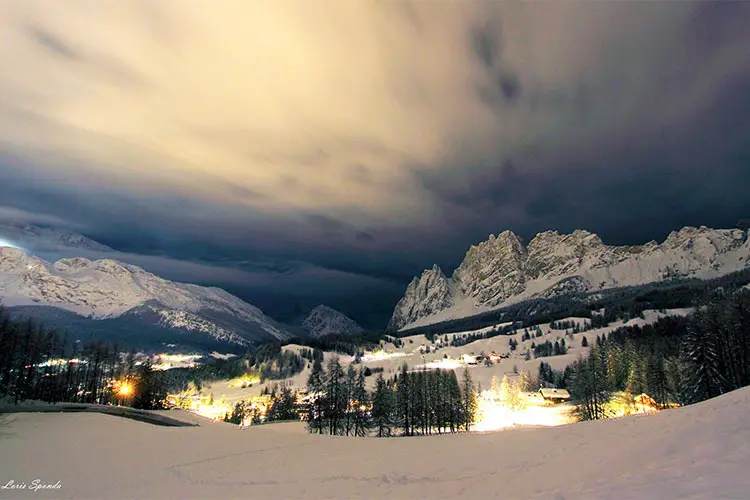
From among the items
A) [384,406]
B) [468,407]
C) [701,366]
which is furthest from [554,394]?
[384,406]

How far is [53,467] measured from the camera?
24.7 m

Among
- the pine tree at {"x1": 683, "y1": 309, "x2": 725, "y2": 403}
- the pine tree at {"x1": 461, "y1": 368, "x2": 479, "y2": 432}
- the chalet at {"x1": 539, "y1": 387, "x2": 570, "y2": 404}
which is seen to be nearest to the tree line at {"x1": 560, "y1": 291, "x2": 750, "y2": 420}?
the pine tree at {"x1": 683, "y1": 309, "x2": 725, "y2": 403}

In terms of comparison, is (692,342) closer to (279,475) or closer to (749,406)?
(749,406)

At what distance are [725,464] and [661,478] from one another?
2.04 m

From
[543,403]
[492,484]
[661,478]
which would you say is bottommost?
[543,403]

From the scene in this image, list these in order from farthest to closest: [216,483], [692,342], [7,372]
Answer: [7,372]
[692,342]
[216,483]

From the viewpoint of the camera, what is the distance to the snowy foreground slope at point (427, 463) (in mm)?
13953

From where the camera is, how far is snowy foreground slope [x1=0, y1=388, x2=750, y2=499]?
14.0m

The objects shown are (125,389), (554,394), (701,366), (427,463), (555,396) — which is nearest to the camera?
(427,463)

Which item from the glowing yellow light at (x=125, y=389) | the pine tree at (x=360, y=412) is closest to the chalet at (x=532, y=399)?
the pine tree at (x=360, y=412)

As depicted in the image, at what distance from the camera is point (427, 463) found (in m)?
23.4

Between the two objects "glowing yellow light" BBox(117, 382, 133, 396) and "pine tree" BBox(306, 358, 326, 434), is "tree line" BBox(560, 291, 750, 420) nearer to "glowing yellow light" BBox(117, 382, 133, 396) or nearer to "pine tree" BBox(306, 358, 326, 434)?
"pine tree" BBox(306, 358, 326, 434)

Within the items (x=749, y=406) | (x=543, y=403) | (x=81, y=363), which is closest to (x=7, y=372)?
(x=81, y=363)

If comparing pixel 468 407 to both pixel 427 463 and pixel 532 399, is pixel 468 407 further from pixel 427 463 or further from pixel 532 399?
pixel 427 463
